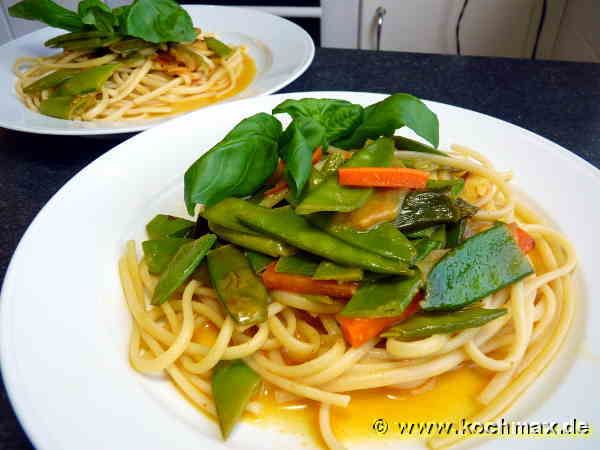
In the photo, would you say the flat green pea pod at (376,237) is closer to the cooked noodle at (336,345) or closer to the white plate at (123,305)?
the cooked noodle at (336,345)

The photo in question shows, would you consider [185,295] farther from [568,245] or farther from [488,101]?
[488,101]

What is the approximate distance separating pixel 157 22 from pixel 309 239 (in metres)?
2.27

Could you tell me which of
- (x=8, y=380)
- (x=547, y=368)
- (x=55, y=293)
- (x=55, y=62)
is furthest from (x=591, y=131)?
(x=55, y=62)

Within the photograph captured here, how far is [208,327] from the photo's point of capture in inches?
69.6

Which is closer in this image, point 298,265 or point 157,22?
point 298,265

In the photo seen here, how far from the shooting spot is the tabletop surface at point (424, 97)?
2.46 meters

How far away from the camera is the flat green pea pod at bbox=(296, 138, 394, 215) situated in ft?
4.83

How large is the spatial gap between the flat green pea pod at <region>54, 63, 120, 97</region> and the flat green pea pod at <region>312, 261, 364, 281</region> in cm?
211

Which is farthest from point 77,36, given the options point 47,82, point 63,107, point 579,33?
point 579,33

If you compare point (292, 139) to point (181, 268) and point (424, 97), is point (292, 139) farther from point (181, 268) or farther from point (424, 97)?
point (424, 97)

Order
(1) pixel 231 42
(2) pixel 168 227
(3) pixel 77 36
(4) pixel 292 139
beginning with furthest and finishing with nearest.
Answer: (1) pixel 231 42 < (3) pixel 77 36 < (2) pixel 168 227 < (4) pixel 292 139

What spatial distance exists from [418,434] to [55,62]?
3.37 m

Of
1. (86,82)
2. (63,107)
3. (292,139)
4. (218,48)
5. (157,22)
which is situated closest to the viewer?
(292,139)

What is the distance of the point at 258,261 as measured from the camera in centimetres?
160
